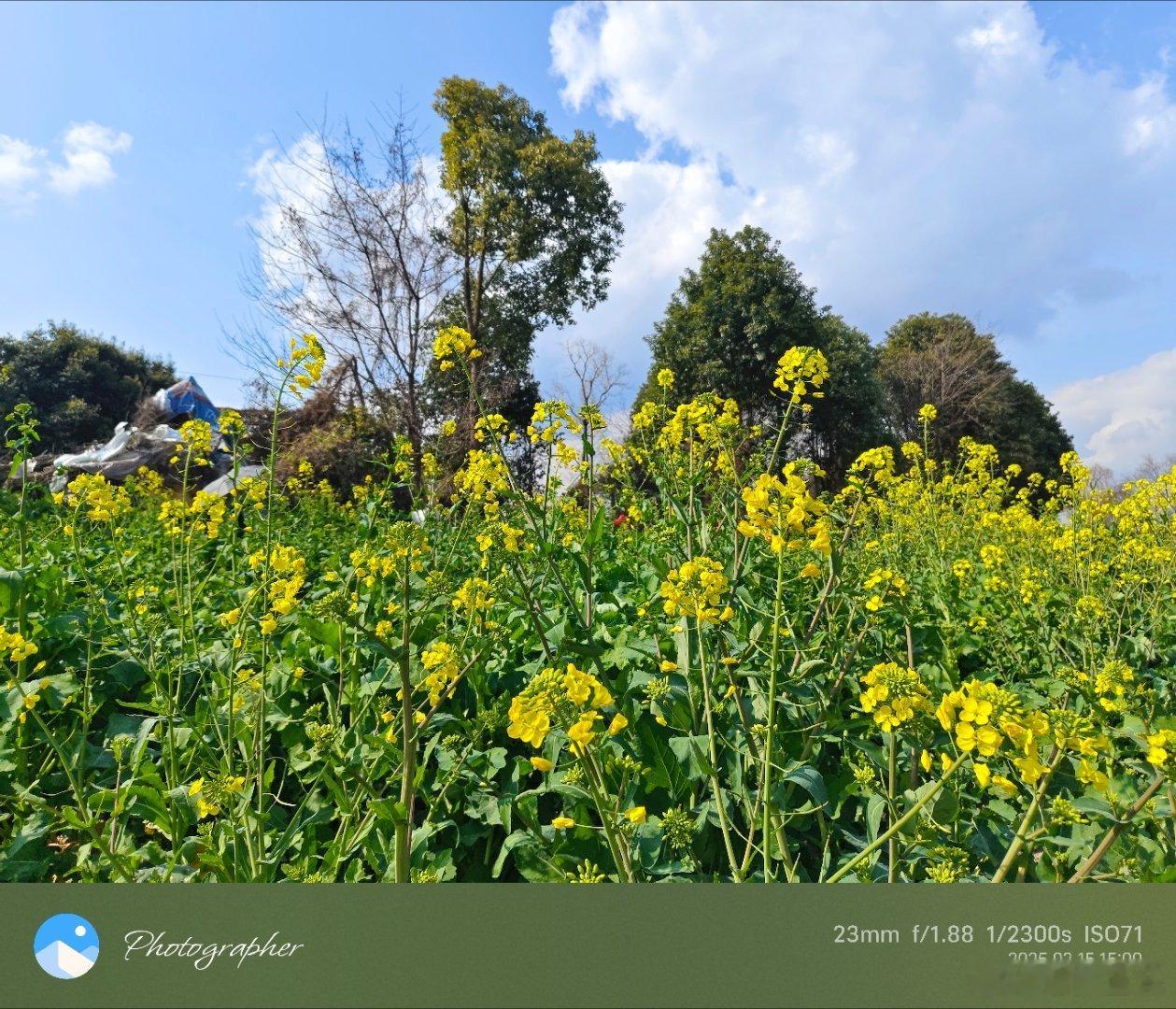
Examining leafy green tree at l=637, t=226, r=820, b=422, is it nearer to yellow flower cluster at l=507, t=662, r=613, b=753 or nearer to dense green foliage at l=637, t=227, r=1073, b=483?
dense green foliage at l=637, t=227, r=1073, b=483

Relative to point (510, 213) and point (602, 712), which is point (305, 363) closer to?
point (602, 712)

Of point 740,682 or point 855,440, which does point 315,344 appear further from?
point 855,440

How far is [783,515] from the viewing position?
4.70ft

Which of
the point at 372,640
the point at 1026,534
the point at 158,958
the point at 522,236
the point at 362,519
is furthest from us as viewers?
the point at 522,236

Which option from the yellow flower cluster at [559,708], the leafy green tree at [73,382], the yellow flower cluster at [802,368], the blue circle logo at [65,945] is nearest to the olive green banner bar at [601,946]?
the blue circle logo at [65,945]

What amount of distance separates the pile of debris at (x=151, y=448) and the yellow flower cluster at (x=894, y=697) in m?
10.3

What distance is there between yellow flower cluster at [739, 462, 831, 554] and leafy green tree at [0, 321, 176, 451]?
70.1 feet

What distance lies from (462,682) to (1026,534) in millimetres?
3676

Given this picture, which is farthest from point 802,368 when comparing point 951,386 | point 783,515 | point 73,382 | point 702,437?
point 73,382

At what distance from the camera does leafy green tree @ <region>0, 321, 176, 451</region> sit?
18.9 m

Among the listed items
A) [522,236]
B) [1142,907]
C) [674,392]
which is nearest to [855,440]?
[674,392]

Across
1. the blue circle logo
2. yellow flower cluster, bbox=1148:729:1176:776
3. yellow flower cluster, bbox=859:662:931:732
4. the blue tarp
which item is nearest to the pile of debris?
the blue tarp

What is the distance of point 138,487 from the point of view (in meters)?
4.30

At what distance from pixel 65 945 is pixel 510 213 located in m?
16.9
